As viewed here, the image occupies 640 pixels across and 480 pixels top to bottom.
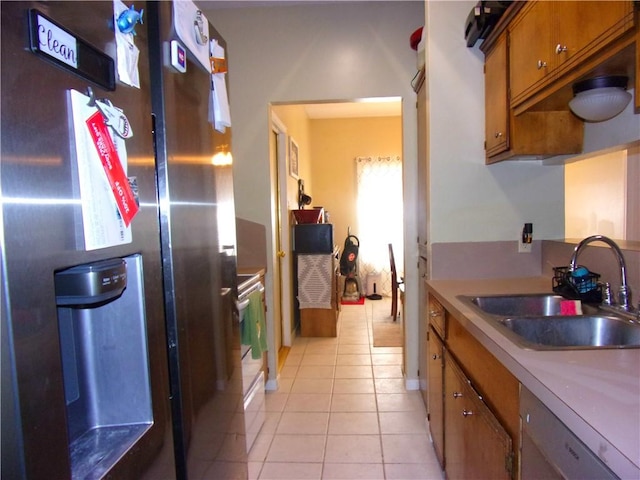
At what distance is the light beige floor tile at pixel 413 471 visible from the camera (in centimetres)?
188

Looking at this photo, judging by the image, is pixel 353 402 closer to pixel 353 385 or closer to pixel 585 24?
pixel 353 385

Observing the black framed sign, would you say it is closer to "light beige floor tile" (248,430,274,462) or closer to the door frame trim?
"light beige floor tile" (248,430,274,462)

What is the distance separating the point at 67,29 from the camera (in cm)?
58

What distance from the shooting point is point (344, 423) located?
240cm

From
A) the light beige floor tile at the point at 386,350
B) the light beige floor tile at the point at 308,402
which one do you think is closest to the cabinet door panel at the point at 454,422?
the light beige floor tile at the point at 308,402

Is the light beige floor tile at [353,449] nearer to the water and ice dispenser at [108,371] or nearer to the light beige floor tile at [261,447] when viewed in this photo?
the light beige floor tile at [261,447]

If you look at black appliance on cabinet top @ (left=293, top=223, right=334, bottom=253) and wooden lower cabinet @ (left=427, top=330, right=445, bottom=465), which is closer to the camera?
wooden lower cabinet @ (left=427, top=330, right=445, bottom=465)

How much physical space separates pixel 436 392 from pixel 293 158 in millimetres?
2936

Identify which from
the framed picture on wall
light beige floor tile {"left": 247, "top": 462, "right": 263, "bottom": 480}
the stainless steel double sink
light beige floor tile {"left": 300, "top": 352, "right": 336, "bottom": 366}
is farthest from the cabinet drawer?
the framed picture on wall

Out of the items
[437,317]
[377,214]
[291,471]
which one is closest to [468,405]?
[437,317]

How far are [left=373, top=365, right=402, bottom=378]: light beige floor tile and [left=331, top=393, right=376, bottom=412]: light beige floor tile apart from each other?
0.34 meters

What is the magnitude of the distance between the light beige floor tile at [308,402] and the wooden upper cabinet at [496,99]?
1908mm

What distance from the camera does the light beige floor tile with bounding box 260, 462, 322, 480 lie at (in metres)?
1.92

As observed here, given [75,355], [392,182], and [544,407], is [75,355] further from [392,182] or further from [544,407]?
[392,182]
